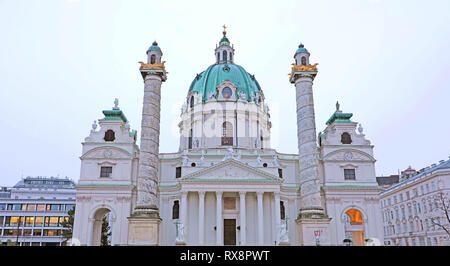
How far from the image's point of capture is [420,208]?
61125 millimetres

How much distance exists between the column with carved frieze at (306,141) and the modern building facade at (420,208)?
1153 inches

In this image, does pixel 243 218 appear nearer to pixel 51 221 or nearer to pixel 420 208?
pixel 420 208

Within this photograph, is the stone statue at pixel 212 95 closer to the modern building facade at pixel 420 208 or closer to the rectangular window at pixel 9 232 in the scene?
the modern building facade at pixel 420 208


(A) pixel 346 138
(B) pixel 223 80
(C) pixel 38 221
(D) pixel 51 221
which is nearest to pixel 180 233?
(A) pixel 346 138

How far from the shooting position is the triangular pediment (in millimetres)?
47344

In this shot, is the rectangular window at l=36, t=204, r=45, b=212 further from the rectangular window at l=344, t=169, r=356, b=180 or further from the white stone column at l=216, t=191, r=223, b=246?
the rectangular window at l=344, t=169, r=356, b=180

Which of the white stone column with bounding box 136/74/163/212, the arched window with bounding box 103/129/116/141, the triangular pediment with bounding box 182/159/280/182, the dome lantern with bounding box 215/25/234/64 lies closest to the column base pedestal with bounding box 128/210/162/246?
the white stone column with bounding box 136/74/163/212

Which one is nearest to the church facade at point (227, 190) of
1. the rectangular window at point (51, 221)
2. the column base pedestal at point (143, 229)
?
the column base pedestal at point (143, 229)

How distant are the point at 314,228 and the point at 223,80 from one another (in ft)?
132

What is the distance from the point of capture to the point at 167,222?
164ft
